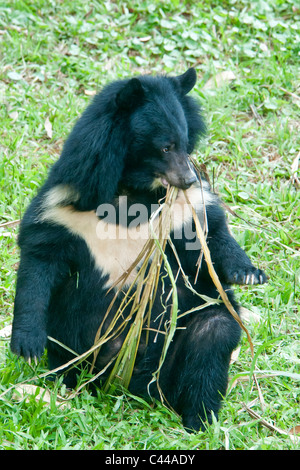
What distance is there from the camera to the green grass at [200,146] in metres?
3.97

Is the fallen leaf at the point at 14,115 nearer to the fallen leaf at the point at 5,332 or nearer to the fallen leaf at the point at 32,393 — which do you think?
the fallen leaf at the point at 5,332

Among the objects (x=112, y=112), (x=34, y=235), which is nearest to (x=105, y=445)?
(x=34, y=235)

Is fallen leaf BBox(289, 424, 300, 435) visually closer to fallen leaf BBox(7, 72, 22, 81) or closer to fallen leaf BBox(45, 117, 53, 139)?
fallen leaf BBox(45, 117, 53, 139)

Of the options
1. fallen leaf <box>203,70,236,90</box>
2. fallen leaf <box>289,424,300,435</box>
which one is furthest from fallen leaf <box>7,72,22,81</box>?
fallen leaf <box>289,424,300,435</box>

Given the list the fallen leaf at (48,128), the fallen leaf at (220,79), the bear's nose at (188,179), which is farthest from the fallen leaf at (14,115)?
the bear's nose at (188,179)

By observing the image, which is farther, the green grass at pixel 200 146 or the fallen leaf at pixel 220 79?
the fallen leaf at pixel 220 79

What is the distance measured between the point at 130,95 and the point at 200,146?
722mm

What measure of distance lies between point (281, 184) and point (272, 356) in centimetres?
198

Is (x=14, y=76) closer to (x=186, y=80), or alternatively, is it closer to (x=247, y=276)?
(x=186, y=80)

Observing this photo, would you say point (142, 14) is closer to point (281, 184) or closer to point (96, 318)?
point (281, 184)

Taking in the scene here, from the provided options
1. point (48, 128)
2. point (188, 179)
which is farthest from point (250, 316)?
point (48, 128)

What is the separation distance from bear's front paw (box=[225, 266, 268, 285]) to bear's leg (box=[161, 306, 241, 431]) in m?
0.20
